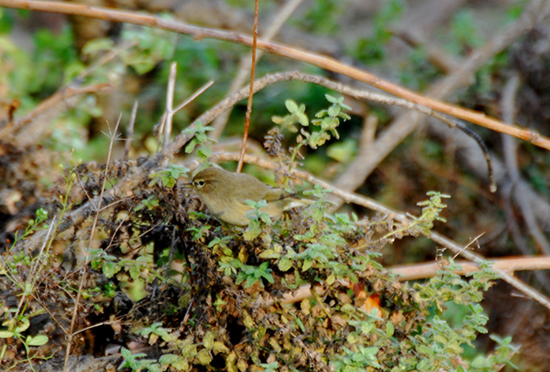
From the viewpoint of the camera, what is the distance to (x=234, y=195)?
2691 mm

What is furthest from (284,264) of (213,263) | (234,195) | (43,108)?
(43,108)

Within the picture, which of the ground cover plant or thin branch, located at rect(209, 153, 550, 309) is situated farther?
thin branch, located at rect(209, 153, 550, 309)

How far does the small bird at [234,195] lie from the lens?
225 cm

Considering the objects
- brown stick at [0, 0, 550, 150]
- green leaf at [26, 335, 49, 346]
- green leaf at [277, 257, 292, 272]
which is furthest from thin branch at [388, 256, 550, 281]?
green leaf at [26, 335, 49, 346]

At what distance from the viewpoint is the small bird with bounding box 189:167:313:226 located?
225cm

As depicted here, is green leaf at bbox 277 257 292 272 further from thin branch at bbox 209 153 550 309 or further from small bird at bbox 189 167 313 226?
thin branch at bbox 209 153 550 309

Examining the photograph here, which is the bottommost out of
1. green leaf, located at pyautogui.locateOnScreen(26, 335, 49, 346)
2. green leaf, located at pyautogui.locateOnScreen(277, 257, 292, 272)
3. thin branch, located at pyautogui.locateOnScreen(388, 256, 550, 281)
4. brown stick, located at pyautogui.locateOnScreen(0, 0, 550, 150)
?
thin branch, located at pyautogui.locateOnScreen(388, 256, 550, 281)

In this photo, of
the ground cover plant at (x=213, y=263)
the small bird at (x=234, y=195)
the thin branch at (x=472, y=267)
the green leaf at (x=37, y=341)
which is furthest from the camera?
the thin branch at (x=472, y=267)

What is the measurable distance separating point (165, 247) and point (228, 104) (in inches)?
27.0

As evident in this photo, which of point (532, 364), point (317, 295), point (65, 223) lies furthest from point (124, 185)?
point (532, 364)

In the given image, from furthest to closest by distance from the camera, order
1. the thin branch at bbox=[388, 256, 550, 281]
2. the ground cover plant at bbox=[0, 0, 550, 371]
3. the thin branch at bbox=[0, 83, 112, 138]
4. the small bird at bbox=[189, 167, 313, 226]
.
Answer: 1. the thin branch at bbox=[0, 83, 112, 138]
2. the thin branch at bbox=[388, 256, 550, 281]
3. the small bird at bbox=[189, 167, 313, 226]
4. the ground cover plant at bbox=[0, 0, 550, 371]

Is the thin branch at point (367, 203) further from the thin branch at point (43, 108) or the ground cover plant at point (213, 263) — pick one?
the thin branch at point (43, 108)

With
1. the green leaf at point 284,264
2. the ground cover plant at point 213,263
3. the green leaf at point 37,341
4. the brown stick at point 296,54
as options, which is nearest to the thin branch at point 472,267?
Result: the ground cover plant at point 213,263

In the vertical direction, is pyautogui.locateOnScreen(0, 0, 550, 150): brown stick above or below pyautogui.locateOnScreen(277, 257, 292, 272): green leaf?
above
